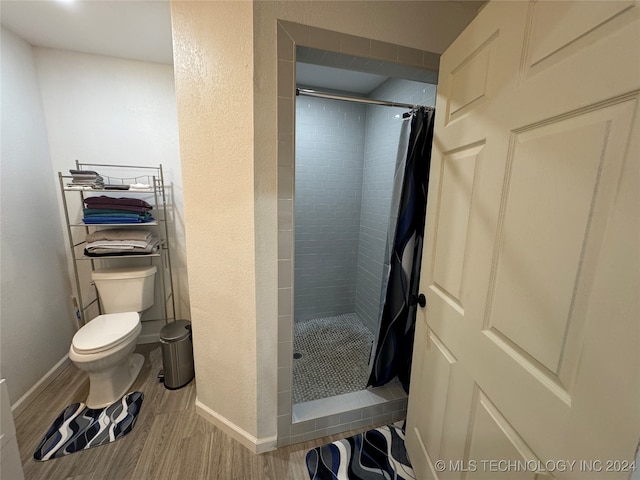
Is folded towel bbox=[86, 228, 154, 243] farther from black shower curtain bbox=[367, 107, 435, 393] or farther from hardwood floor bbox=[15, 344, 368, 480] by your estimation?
black shower curtain bbox=[367, 107, 435, 393]

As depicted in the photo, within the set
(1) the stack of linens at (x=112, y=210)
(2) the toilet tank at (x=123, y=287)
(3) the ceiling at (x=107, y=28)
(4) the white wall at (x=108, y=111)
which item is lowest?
(2) the toilet tank at (x=123, y=287)

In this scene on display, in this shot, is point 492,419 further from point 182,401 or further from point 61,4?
point 61,4

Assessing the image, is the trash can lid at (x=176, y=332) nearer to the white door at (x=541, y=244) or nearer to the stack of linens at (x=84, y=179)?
the stack of linens at (x=84, y=179)

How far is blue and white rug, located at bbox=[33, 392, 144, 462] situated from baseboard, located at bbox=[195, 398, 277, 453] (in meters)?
0.42

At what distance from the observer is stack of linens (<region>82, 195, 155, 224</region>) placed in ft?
5.69

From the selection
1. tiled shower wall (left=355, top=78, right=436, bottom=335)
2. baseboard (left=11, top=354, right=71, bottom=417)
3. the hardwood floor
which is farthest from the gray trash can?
tiled shower wall (left=355, top=78, right=436, bottom=335)

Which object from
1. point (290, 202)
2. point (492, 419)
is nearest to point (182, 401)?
point (290, 202)

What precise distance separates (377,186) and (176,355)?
2092 millimetres

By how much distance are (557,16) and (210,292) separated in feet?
5.18

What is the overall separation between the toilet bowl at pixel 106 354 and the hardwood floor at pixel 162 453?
196mm

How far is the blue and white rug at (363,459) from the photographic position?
127 cm

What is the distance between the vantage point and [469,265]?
0.87 m

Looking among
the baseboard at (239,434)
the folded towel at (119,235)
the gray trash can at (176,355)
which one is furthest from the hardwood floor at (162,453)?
the folded towel at (119,235)

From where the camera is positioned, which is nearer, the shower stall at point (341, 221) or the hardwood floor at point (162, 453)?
the hardwood floor at point (162, 453)
